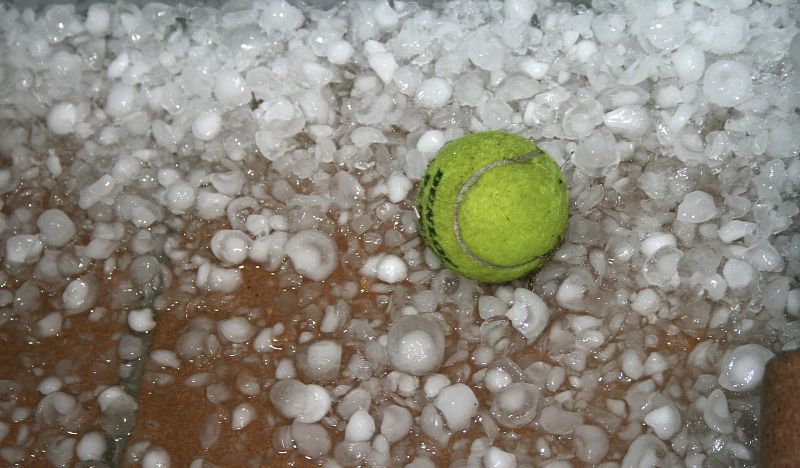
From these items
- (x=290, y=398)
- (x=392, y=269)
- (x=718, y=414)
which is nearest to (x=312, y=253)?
(x=392, y=269)

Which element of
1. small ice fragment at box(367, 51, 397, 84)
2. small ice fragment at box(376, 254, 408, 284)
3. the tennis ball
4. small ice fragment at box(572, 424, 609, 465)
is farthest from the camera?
small ice fragment at box(367, 51, 397, 84)

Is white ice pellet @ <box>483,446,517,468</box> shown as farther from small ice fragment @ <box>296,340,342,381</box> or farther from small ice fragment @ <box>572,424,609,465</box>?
small ice fragment @ <box>296,340,342,381</box>

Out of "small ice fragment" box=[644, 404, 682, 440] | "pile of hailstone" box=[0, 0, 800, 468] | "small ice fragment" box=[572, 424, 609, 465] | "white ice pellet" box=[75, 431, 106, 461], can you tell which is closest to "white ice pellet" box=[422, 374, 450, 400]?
"pile of hailstone" box=[0, 0, 800, 468]

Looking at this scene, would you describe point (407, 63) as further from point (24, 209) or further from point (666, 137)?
point (24, 209)

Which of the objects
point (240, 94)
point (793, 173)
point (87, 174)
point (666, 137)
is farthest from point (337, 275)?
point (793, 173)

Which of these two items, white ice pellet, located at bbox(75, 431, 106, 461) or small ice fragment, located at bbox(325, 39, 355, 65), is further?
small ice fragment, located at bbox(325, 39, 355, 65)
